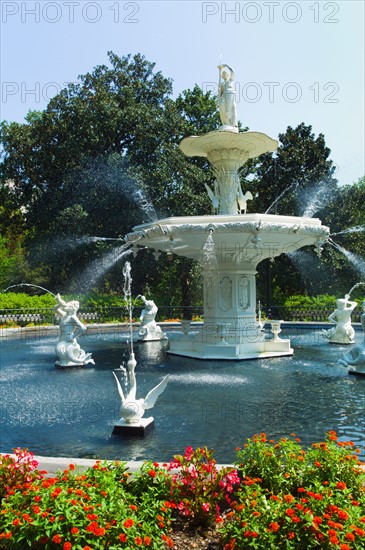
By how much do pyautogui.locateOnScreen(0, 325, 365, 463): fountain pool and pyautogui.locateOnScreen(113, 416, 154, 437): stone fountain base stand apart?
4.2 inches

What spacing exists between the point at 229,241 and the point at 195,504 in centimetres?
955

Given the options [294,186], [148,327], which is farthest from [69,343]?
[294,186]

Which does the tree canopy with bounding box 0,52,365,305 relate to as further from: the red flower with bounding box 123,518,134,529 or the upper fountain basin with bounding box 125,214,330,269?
the red flower with bounding box 123,518,134,529

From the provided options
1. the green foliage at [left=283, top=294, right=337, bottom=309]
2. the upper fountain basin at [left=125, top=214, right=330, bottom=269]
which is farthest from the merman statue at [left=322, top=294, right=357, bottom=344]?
the green foliage at [left=283, top=294, right=337, bottom=309]

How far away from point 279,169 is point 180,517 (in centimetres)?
3090

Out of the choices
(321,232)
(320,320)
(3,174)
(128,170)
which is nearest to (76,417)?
(321,232)

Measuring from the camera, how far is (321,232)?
13688 millimetres

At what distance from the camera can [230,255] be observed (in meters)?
14.4

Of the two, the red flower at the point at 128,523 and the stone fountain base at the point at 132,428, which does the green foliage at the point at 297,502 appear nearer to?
the red flower at the point at 128,523

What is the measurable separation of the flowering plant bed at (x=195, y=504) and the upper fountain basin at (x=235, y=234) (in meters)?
8.08

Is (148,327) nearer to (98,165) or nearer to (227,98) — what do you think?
(227,98)

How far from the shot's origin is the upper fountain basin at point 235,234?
12609mm

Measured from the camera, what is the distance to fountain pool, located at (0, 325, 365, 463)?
6.70m

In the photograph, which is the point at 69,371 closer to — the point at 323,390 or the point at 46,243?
the point at 323,390
